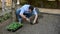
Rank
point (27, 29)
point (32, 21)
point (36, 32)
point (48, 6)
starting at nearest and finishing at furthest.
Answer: point (36, 32)
point (27, 29)
point (32, 21)
point (48, 6)

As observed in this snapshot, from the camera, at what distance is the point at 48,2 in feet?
50.7

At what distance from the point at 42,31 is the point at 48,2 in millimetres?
8328

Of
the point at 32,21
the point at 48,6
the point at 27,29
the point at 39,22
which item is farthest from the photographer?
the point at 48,6

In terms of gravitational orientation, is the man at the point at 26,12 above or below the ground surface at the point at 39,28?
above

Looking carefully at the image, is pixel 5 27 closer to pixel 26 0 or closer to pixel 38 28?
pixel 38 28

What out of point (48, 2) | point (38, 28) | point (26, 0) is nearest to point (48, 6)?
point (48, 2)

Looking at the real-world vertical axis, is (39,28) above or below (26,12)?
below

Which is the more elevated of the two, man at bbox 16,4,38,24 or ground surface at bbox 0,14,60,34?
man at bbox 16,4,38,24

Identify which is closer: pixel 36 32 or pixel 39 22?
pixel 36 32

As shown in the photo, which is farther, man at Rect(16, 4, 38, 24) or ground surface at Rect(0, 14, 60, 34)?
man at Rect(16, 4, 38, 24)

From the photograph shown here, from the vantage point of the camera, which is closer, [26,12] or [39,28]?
[39,28]

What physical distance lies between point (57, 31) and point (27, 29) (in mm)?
1232

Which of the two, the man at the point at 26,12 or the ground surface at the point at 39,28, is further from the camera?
the man at the point at 26,12

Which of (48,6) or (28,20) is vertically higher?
(28,20)
